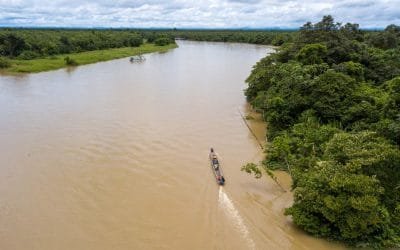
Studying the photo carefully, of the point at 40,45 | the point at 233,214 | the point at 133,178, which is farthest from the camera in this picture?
the point at 40,45

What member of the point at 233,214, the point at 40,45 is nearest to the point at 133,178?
the point at 233,214

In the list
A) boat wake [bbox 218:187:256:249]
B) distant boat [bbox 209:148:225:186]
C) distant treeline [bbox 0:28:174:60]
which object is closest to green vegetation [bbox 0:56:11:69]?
distant treeline [bbox 0:28:174:60]

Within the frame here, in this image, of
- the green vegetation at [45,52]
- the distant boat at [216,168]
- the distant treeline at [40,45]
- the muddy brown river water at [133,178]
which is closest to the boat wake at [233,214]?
the muddy brown river water at [133,178]

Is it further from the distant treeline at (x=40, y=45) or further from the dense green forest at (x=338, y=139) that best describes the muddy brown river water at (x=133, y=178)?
the distant treeline at (x=40, y=45)

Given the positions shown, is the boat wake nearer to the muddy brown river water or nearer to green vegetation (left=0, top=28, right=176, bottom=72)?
the muddy brown river water

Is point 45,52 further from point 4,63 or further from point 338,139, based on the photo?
point 338,139

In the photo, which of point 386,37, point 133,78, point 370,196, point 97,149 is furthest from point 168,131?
point 386,37
